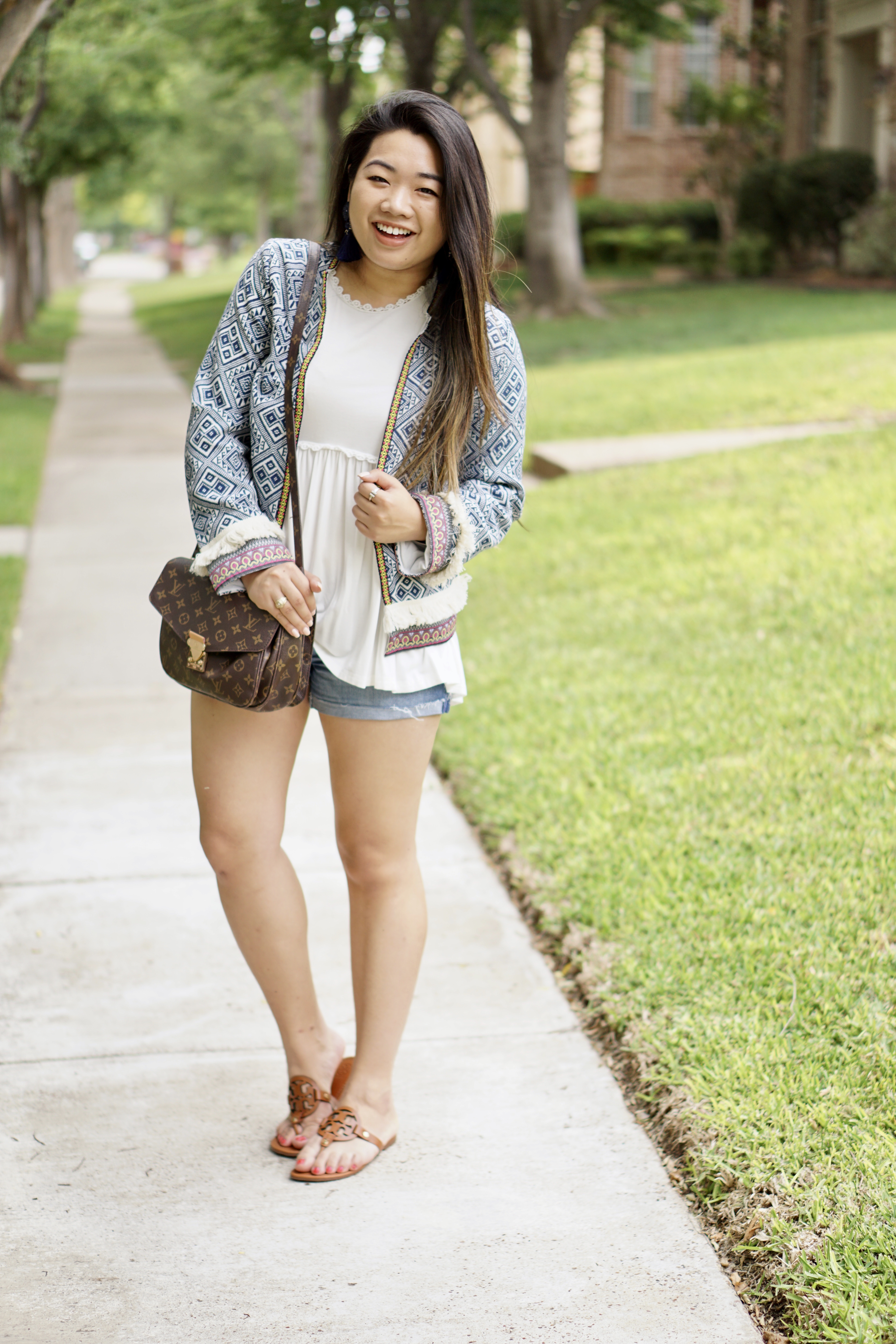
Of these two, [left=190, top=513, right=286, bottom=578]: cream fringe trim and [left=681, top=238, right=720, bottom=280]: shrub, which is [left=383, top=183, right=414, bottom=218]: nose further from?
[left=681, top=238, right=720, bottom=280]: shrub

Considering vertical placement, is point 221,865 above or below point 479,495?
below

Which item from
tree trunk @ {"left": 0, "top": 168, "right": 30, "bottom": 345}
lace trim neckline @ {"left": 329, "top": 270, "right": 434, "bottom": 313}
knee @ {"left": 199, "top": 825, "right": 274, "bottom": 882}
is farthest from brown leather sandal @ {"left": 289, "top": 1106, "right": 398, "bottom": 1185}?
tree trunk @ {"left": 0, "top": 168, "right": 30, "bottom": 345}

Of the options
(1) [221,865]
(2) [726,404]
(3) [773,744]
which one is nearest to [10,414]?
(2) [726,404]

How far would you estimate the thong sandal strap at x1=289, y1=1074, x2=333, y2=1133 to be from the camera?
111 inches

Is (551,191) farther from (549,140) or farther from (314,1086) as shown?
(314,1086)

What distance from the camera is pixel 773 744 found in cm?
466

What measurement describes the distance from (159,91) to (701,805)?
24530mm

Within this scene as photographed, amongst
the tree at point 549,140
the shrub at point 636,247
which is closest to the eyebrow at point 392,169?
the tree at point 549,140

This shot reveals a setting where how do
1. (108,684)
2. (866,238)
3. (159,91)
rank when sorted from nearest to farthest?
(108,684) < (866,238) < (159,91)

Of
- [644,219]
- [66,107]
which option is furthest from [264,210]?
[66,107]

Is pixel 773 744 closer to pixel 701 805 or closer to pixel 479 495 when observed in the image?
pixel 701 805

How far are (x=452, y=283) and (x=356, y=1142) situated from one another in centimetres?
161

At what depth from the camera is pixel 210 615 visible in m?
2.47

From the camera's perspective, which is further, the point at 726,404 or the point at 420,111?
the point at 726,404
